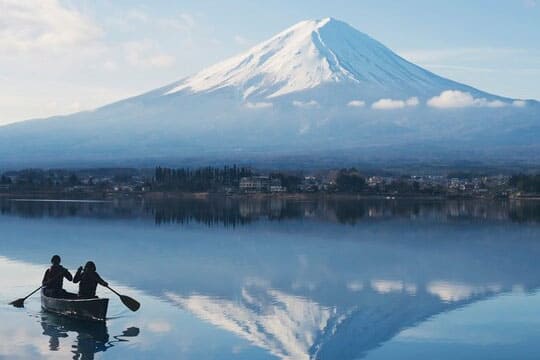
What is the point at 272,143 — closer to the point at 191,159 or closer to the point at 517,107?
the point at 191,159

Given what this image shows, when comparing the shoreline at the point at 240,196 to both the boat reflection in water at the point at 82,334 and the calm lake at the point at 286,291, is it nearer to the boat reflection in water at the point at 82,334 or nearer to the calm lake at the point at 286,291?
the calm lake at the point at 286,291

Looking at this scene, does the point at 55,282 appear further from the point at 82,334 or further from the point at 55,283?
the point at 82,334

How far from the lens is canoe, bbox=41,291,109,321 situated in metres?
10.2

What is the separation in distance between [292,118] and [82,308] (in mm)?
87355

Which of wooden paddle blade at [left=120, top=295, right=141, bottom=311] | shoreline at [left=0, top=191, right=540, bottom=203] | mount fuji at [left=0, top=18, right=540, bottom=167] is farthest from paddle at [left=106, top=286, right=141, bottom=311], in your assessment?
mount fuji at [left=0, top=18, right=540, bottom=167]

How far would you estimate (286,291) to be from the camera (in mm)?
12578

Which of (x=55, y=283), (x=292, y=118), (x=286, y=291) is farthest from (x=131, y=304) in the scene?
(x=292, y=118)

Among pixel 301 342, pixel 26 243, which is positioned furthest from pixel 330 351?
pixel 26 243

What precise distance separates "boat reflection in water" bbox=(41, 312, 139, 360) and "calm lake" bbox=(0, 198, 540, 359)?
21 mm

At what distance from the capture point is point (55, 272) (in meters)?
10.9

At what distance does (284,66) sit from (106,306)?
307 ft

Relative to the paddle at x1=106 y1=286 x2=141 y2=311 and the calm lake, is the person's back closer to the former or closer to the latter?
the calm lake

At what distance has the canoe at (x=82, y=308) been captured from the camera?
402 inches

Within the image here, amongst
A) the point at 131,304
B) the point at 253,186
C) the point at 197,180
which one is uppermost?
the point at 197,180
